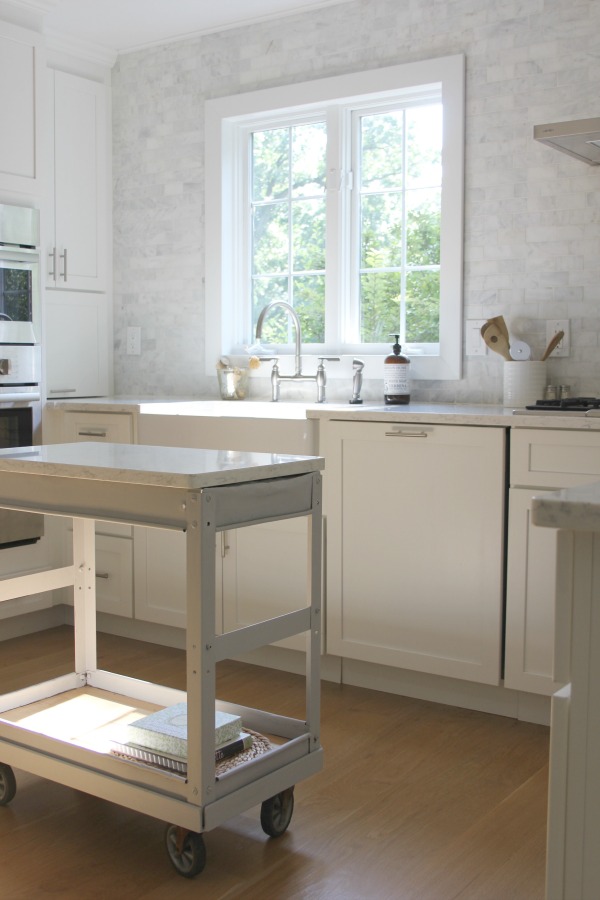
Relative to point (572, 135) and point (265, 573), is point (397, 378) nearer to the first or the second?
point (265, 573)

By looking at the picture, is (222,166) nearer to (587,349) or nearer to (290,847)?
(587,349)

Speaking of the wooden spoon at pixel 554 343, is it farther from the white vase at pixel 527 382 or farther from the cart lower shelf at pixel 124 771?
the cart lower shelf at pixel 124 771

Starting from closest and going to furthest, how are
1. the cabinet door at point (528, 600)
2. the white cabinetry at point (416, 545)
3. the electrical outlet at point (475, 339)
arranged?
the cabinet door at point (528, 600)
the white cabinetry at point (416, 545)
the electrical outlet at point (475, 339)

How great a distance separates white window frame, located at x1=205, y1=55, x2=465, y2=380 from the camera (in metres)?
3.71

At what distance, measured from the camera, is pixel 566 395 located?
345 centimetres

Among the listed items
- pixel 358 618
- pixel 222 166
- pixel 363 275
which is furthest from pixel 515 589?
pixel 222 166

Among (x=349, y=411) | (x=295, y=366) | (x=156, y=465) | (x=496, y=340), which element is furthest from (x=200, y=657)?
(x=295, y=366)

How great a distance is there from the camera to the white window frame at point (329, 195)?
371cm

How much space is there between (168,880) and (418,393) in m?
2.24

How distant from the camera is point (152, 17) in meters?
4.26

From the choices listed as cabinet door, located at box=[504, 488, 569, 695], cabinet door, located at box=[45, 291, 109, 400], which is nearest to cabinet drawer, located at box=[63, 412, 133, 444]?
cabinet door, located at box=[45, 291, 109, 400]

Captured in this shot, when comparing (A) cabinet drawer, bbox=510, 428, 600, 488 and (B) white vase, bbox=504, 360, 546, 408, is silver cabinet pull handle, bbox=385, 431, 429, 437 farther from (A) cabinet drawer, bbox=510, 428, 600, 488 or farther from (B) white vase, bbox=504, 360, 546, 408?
(B) white vase, bbox=504, 360, 546, 408

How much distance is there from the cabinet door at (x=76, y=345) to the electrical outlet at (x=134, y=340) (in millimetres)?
120

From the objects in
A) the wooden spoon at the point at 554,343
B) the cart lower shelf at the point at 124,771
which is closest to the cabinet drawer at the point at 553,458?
the wooden spoon at the point at 554,343
